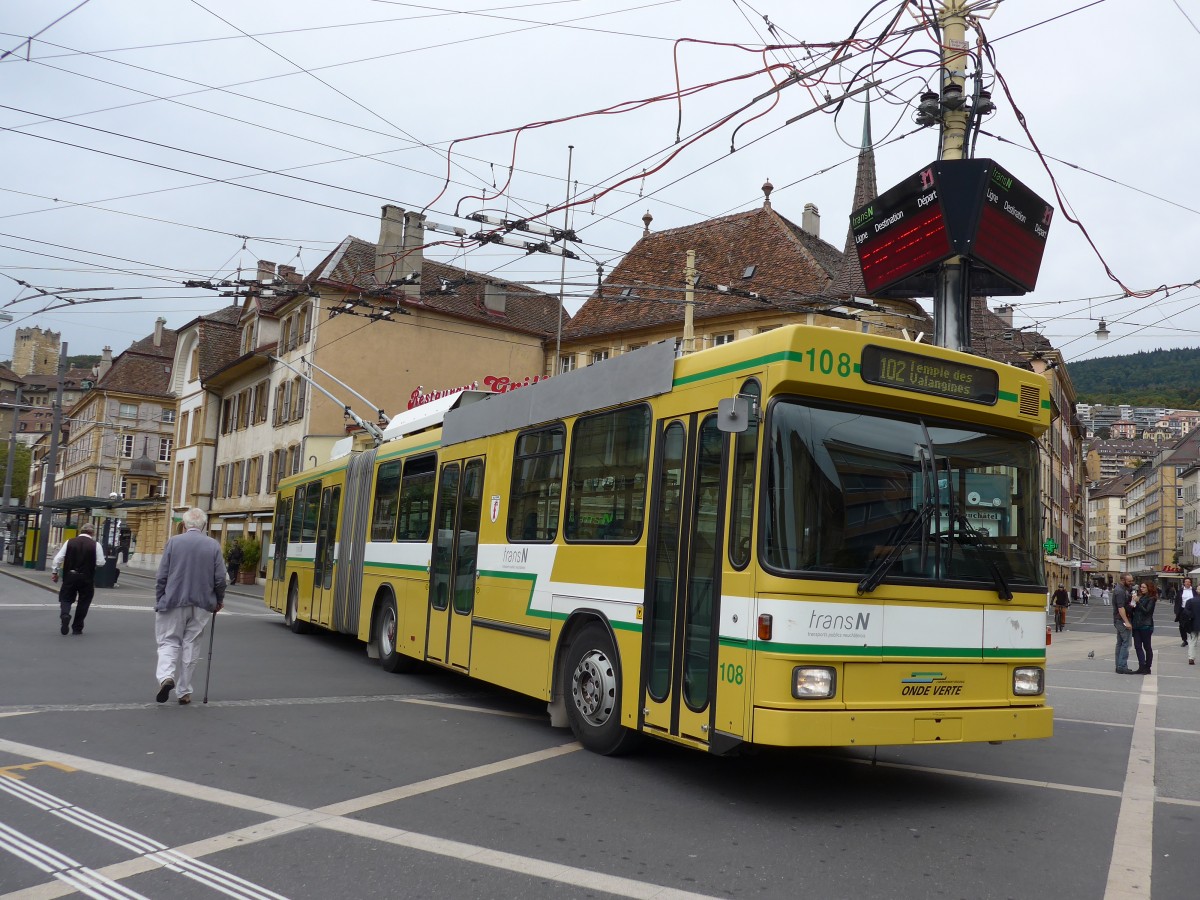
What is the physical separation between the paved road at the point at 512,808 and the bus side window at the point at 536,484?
173cm

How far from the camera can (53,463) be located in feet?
128

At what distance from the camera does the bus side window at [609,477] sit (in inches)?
316

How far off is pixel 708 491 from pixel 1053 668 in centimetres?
1503

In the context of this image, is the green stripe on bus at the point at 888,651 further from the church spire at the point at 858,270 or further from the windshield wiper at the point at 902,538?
the church spire at the point at 858,270

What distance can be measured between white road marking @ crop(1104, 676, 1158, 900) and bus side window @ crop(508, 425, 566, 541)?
466 cm

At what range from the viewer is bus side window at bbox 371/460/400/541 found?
1362cm

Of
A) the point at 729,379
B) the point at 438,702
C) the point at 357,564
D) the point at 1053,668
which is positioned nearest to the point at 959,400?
the point at 729,379

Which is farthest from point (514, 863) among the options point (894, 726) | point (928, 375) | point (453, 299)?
point (453, 299)

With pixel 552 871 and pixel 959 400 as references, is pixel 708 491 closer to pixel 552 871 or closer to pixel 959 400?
pixel 959 400

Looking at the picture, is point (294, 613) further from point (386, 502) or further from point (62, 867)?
point (62, 867)

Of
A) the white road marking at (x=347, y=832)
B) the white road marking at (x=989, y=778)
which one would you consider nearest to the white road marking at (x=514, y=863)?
the white road marking at (x=347, y=832)

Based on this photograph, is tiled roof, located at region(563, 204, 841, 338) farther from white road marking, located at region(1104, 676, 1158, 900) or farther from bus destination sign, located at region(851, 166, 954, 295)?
white road marking, located at region(1104, 676, 1158, 900)

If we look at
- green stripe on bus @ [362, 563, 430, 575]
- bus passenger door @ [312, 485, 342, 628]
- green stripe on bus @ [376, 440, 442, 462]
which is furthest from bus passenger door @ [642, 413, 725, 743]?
bus passenger door @ [312, 485, 342, 628]

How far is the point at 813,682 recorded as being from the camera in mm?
6316
